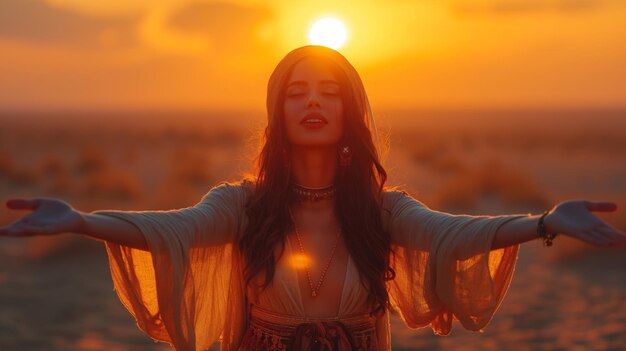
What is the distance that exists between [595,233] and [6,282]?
961 centimetres

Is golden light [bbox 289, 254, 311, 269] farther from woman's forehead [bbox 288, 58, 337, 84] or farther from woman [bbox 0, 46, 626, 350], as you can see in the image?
woman's forehead [bbox 288, 58, 337, 84]

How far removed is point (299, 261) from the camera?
3617 millimetres

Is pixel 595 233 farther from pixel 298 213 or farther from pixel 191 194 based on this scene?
pixel 191 194

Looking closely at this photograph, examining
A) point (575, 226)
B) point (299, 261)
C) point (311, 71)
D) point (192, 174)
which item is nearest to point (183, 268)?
point (299, 261)

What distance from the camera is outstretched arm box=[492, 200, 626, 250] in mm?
2822

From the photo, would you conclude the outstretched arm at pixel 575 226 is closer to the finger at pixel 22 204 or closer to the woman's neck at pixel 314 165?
the woman's neck at pixel 314 165

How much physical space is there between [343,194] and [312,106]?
0.40 m

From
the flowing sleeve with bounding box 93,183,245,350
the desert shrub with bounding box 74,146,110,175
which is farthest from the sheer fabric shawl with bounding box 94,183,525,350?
the desert shrub with bounding box 74,146,110,175

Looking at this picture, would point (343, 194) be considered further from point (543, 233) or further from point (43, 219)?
point (43, 219)


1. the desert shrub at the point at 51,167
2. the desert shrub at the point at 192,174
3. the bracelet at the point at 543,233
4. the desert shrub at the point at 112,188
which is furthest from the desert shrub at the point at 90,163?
the bracelet at the point at 543,233

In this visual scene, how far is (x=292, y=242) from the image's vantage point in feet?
12.0

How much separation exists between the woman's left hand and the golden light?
1.04 meters

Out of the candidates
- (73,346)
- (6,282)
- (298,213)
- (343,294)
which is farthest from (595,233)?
(6,282)

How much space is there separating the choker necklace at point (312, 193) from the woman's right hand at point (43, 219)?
1086mm
